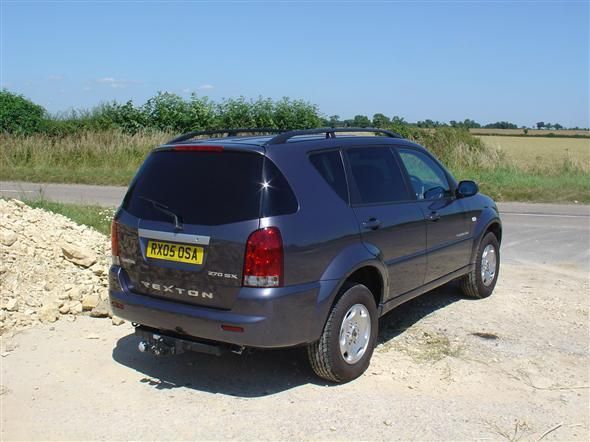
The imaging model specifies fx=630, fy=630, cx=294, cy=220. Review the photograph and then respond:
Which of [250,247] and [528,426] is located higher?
[250,247]

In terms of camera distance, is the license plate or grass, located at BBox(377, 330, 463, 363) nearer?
the license plate

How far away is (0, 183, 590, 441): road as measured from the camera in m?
4.03

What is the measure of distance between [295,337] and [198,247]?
35.3 inches

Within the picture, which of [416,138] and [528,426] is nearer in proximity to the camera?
[528,426]

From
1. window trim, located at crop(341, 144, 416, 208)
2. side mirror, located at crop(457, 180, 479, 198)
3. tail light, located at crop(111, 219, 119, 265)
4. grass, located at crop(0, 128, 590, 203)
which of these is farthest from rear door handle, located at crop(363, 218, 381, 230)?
grass, located at crop(0, 128, 590, 203)

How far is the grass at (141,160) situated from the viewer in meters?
20.0

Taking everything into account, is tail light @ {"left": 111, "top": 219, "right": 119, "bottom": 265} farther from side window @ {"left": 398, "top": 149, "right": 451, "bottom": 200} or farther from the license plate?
side window @ {"left": 398, "top": 149, "right": 451, "bottom": 200}

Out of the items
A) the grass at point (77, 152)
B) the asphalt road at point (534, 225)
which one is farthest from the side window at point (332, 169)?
the grass at point (77, 152)

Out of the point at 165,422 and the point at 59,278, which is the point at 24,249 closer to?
the point at 59,278

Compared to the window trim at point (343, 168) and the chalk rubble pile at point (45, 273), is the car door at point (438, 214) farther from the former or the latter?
the chalk rubble pile at point (45, 273)

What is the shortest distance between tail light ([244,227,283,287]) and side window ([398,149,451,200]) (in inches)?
83.8

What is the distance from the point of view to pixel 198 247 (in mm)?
Answer: 4277

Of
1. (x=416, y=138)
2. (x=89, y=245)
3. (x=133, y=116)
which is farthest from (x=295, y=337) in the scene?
(x=133, y=116)

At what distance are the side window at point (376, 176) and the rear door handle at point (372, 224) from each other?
16 cm
